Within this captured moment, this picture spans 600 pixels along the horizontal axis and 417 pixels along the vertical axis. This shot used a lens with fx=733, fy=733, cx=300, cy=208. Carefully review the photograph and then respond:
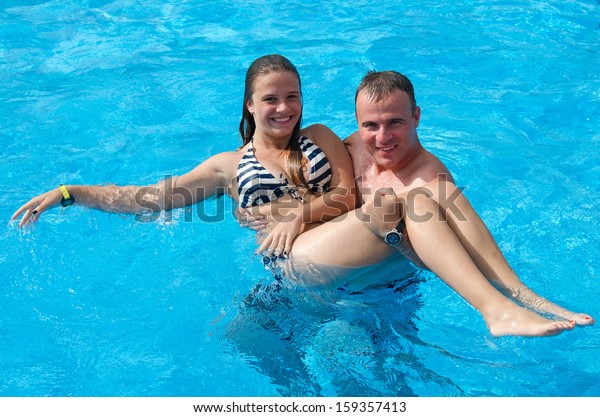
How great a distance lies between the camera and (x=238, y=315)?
4.74 metres

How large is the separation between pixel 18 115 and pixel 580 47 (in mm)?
6194

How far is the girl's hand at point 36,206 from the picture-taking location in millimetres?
4566

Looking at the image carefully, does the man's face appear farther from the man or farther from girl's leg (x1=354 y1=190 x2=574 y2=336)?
girl's leg (x1=354 y1=190 x2=574 y2=336)

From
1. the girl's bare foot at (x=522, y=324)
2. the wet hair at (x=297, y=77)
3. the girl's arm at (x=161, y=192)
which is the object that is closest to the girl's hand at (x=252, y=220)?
the girl's arm at (x=161, y=192)

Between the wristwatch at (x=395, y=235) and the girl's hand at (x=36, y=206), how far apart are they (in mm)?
2152

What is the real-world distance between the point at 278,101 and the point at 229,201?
1772mm

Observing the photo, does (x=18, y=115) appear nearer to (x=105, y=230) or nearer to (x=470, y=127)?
(x=105, y=230)

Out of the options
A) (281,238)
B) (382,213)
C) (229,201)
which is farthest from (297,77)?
(229,201)

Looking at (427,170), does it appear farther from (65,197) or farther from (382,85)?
(65,197)

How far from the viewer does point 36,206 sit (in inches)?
182

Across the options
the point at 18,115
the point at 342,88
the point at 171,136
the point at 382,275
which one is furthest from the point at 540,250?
the point at 18,115

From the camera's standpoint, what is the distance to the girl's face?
15.0 ft

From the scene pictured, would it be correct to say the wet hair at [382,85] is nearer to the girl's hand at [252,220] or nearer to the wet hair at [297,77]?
the wet hair at [297,77]

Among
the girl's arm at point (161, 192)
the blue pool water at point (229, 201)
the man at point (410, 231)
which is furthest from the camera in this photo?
the girl's arm at point (161, 192)
